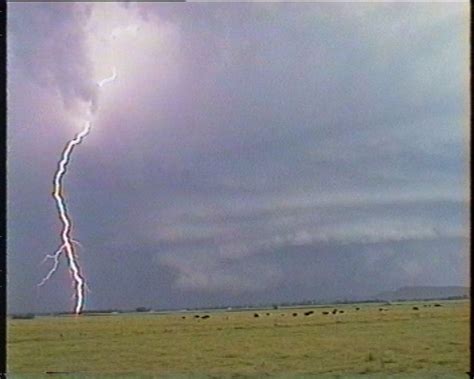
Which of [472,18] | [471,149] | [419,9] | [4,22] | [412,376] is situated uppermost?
[419,9]

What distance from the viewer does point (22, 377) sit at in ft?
10.3

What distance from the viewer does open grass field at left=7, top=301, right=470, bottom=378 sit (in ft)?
12.4

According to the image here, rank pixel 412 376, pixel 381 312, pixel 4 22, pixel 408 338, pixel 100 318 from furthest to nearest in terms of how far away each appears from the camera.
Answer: pixel 381 312 → pixel 408 338 → pixel 100 318 → pixel 412 376 → pixel 4 22

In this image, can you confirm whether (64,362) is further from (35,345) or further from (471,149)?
(471,149)

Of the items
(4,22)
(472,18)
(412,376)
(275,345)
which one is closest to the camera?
(472,18)

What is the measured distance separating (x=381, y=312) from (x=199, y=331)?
1.50 meters

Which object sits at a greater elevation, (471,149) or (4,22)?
(4,22)

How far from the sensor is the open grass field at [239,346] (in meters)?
3.79

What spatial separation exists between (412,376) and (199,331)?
9.76 ft

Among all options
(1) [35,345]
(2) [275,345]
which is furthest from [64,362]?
(2) [275,345]

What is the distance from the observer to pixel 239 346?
5.44 meters

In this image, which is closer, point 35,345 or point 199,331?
point 35,345

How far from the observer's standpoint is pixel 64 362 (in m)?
3.99

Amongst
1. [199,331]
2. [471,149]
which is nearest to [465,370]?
[471,149]
